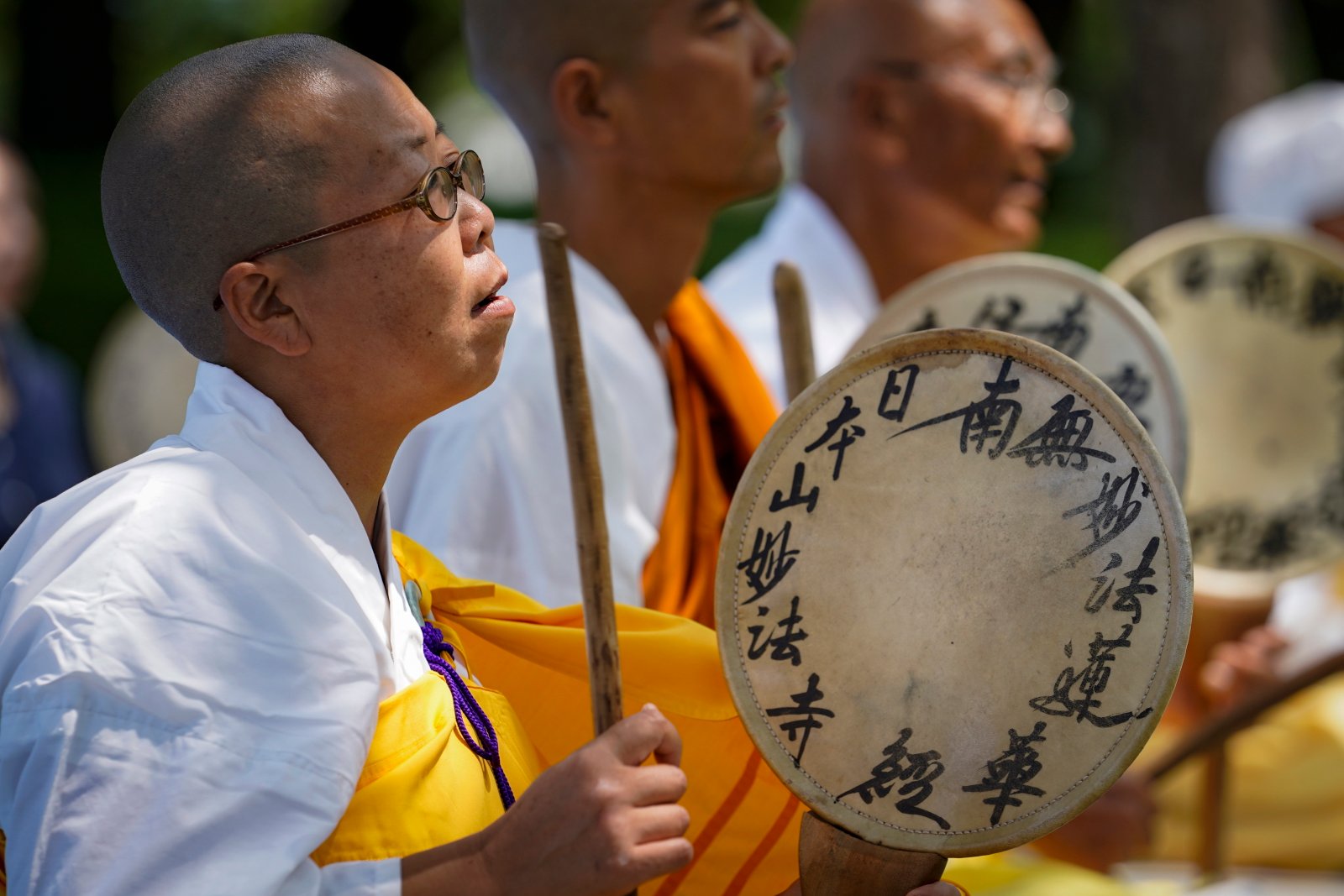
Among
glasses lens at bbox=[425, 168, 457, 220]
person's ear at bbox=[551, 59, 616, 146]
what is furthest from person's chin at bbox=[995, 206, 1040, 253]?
glasses lens at bbox=[425, 168, 457, 220]

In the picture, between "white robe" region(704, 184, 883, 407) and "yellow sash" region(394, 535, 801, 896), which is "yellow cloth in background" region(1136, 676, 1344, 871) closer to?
"white robe" region(704, 184, 883, 407)

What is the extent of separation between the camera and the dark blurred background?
266 inches

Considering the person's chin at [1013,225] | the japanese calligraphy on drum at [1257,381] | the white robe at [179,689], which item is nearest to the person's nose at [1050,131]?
the person's chin at [1013,225]

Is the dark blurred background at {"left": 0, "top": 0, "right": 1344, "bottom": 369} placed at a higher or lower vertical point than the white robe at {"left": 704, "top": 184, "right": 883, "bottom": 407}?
lower

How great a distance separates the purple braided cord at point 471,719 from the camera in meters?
1.65

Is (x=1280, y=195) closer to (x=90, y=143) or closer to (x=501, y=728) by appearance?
(x=501, y=728)

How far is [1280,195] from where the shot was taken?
5.15 meters

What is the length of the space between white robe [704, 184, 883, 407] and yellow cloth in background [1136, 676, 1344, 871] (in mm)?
1252

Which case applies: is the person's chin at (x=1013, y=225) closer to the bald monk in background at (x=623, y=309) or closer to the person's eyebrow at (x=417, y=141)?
the bald monk in background at (x=623, y=309)

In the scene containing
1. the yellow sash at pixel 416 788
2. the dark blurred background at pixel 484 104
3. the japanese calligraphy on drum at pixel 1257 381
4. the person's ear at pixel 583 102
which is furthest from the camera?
the dark blurred background at pixel 484 104

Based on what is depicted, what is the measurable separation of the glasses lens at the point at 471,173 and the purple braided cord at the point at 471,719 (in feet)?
1.53

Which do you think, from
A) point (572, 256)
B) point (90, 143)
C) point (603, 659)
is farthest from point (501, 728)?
point (90, 143)

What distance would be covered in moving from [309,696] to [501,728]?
33cm

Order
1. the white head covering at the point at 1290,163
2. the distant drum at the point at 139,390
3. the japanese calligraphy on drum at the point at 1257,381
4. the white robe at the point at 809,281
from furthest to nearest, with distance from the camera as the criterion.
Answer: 1. the distant drum at the point at 139,390
2. the white head covering at the point at 1290,163
3. the white robe at the point at 809,281
4. the japanese calligraphy on drum at the point at 1257,381
